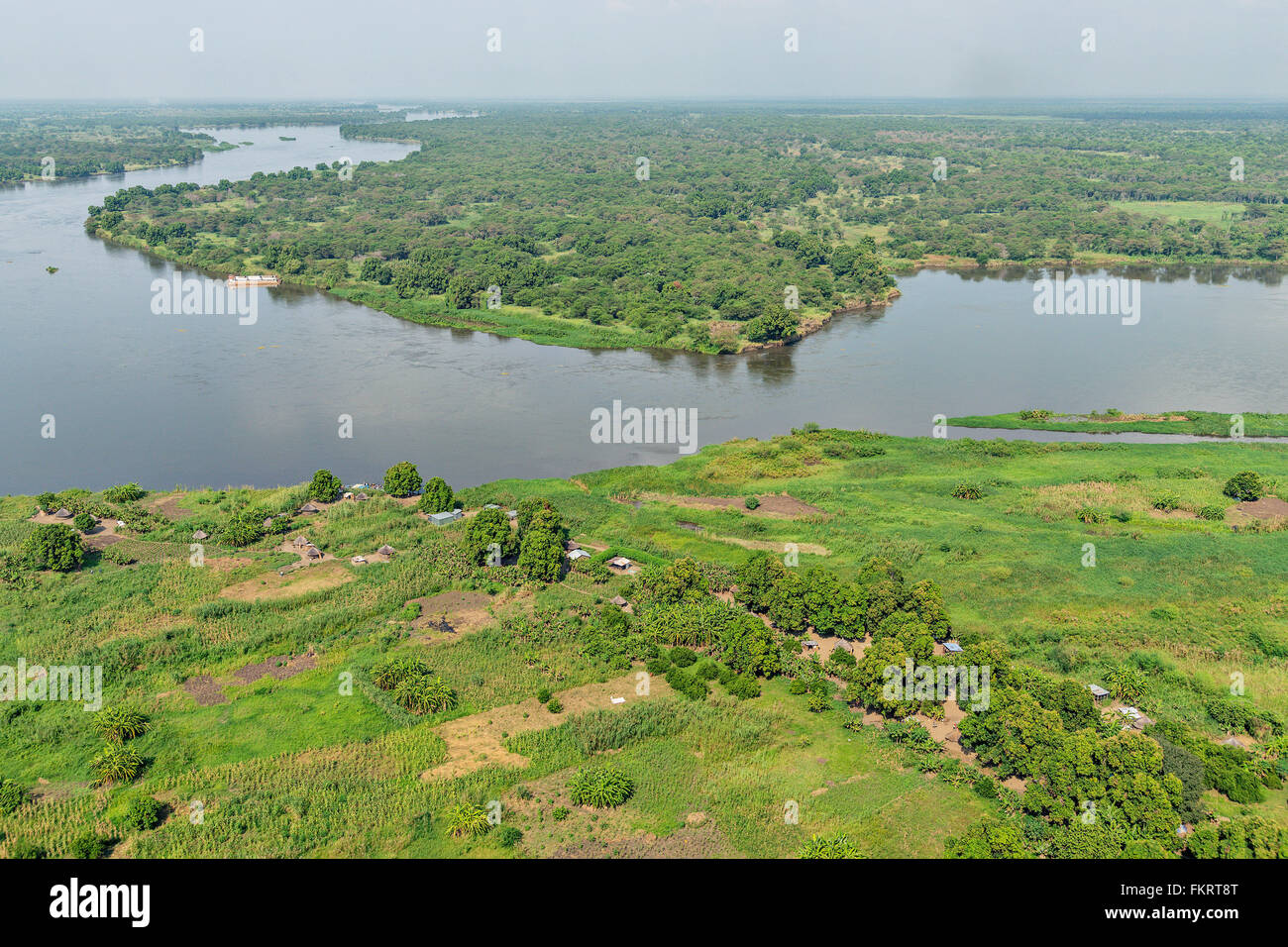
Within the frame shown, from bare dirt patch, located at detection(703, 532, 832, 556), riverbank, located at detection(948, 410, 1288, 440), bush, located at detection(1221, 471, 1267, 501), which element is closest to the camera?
bare dirt patch, located at detection(703, 532, 832, 556)

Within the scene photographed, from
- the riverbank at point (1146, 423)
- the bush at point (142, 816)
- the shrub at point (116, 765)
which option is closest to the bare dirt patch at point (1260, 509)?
the riverbank at point (1146, 423)

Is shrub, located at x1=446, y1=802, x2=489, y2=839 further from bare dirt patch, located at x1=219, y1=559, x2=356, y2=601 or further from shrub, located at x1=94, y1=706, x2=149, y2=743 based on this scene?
bare dirt patch, located at x1=219, y1=559, x2=356, y2=601

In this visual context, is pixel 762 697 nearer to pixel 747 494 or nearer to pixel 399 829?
pixel 399 829

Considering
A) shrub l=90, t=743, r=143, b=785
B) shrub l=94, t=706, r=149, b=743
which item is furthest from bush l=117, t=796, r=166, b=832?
shrub l=94, t=706, r=149, b=743

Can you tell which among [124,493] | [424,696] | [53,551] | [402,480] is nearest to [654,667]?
[424,696]

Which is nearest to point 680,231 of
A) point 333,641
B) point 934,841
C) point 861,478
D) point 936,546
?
point 861,478
